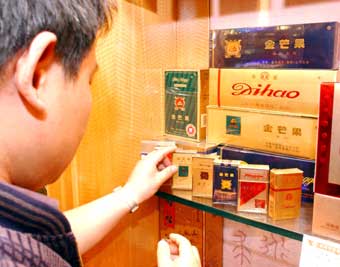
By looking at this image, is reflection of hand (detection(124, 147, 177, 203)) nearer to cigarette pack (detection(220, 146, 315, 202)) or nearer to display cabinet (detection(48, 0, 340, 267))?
display cabinet (detection(48, 0, 340, 267))

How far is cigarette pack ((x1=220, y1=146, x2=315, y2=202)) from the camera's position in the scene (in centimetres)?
75

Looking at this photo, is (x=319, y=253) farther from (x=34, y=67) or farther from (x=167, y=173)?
(x=34, y=67)

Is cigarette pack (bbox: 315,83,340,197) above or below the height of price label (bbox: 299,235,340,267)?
above

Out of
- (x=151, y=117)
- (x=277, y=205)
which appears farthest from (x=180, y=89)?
(x=277, y=205)

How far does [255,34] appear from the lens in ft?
2.62

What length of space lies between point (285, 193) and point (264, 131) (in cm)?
15

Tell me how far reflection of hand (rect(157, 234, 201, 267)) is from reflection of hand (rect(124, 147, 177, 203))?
185 mm

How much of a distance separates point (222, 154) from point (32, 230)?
54cm

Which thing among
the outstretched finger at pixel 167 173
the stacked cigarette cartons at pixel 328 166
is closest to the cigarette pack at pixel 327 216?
the stacked cigarette cartons at pixel 328 166

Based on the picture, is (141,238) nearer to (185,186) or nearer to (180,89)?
(185,186)

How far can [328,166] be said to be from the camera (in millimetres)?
640

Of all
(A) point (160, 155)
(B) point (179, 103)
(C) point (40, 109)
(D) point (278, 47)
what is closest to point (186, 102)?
(B) point (179, 103)

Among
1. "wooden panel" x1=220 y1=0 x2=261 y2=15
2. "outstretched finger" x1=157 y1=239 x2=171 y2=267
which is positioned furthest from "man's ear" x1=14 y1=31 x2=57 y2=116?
"wooden panel" x1=220 y1=0 x2=261 y2=15

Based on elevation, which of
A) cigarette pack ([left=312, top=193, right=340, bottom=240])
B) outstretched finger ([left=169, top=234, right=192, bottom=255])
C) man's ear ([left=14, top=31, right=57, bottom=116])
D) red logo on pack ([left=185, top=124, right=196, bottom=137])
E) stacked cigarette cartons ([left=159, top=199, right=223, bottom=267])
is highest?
man's ear ([left=14, top=31, right=57, bottom=116])
